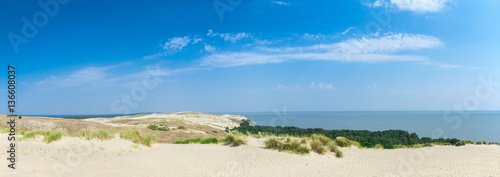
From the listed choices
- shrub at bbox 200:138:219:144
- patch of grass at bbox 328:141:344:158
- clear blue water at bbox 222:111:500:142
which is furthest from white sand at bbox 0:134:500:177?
clear blue water at bbox 222:111:500:142

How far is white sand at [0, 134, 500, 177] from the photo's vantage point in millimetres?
9953

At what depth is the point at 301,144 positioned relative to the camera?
13.6 meters

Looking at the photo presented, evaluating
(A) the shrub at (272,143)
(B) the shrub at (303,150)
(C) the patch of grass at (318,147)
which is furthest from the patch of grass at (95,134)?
(C) the patch of grass at (318,147)

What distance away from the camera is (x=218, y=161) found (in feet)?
38.1

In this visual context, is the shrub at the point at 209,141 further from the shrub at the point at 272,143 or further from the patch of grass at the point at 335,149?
the patch of grass at the point at 335,149

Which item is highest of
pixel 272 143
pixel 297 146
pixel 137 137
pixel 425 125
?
pixel 137 137

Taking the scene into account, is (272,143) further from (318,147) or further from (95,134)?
(95,134)

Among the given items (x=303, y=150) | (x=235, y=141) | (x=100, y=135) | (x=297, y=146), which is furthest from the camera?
(x=235, y=141)

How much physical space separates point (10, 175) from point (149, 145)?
20.9ft

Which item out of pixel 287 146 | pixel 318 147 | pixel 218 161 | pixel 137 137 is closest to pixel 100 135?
pixel 137 137

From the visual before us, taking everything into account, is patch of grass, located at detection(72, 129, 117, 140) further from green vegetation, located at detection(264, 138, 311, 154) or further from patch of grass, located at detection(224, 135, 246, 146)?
green vegetation, located at detection(264, 138, 311, 154)

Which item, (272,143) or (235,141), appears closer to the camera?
(272,143)

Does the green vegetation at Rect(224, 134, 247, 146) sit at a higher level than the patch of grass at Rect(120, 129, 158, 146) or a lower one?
lower

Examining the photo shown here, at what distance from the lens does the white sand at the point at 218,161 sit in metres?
9.95
